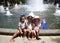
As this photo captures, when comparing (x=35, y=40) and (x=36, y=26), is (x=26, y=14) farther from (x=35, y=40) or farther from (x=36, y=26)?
(x=35, y=40)

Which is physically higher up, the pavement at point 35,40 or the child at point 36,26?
the child at point 36,26

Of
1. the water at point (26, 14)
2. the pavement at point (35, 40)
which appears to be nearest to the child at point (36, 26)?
the pavement at point (35, 40)

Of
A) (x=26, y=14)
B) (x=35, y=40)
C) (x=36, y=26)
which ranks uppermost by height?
(x=26, y=14)

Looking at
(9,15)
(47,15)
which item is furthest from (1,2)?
(47,15)

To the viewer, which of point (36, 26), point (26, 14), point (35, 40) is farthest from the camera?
point (26, 14)

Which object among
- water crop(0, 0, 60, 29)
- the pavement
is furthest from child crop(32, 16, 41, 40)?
water crop(0, 0, 60, 29)

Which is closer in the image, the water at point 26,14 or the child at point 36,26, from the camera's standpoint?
the child at point 36,26

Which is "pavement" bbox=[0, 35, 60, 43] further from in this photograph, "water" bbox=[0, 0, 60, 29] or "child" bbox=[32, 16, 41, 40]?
"water" bbox=[0, 0, 60, 29]

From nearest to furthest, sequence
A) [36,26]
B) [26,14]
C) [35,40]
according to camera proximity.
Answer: [35,40]
[36,26]
[26,14]

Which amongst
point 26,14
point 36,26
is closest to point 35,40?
point 36,26

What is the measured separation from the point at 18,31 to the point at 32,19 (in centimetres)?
52

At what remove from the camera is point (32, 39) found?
5.90 meters

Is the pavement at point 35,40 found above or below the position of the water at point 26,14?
below

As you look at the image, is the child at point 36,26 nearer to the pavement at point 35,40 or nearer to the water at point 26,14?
the pavement at point 35,40
